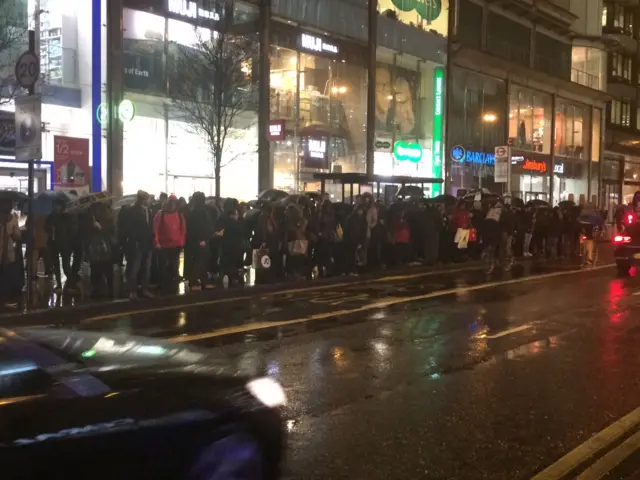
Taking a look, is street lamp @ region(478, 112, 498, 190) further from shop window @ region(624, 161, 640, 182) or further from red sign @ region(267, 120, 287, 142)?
shop window @ region(624, 161, 640, 182)

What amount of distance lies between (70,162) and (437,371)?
1360 cm

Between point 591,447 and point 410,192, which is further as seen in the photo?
point 410,192

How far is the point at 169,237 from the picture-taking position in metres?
13.1

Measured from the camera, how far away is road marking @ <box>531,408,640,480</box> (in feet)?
15.9

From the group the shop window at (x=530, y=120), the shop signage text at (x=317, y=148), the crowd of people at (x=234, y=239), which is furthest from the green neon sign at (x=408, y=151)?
the crowd of people at (x=234, y=239)

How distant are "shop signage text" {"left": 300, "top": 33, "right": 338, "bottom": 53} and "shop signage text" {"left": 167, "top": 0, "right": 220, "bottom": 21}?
480 centimetres

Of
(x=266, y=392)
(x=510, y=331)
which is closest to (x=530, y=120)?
(x=510, y=331)

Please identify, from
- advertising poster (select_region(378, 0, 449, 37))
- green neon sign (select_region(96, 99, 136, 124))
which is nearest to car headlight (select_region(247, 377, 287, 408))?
green neon sign (select_region(96, 99, 136, 124))

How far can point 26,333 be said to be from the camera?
14.4 feet

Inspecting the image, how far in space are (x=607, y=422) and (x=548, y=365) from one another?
2.07 m

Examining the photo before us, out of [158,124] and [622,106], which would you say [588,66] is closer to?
[622,106]

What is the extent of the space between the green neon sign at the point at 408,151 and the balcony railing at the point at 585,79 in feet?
62.1

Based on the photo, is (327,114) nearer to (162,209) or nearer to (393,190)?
(393,190)

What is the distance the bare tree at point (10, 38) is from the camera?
14.3 metres
